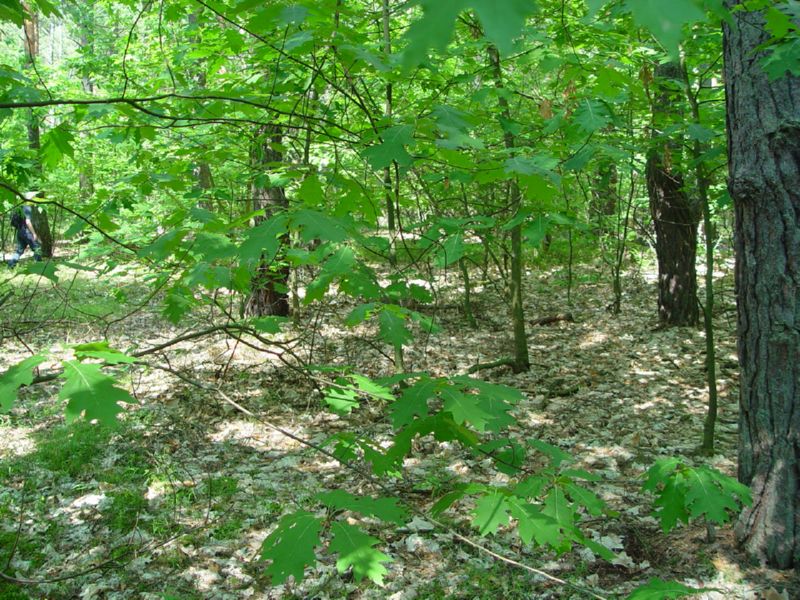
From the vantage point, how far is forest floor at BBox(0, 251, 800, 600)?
2.98 m

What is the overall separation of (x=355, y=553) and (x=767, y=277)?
2.54 meters

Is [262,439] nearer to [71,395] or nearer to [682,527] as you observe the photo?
[682,527]

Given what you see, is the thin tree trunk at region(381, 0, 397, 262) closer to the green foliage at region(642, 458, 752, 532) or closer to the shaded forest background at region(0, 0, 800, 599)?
the shaded forest background at region(0, 0, 800, 599)

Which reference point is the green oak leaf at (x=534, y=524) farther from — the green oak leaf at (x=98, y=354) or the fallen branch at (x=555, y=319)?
the fallen branch at (x=555, y=319)

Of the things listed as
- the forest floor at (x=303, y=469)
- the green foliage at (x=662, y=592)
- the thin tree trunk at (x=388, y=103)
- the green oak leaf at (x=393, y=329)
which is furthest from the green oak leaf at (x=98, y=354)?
the green foliage at (x=662, y=592)

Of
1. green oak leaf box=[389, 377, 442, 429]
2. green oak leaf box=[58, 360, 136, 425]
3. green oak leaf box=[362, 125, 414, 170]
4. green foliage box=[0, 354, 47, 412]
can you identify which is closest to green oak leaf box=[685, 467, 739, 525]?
green oak leaf box=[389, 377, 442, 429]

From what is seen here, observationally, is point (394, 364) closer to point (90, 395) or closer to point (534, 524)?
point (534, 524)

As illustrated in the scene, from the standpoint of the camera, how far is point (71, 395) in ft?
4.03

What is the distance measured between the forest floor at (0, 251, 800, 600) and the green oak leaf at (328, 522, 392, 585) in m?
0.57

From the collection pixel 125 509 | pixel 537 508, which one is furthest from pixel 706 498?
pixel 125 509

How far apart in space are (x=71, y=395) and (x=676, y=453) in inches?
172

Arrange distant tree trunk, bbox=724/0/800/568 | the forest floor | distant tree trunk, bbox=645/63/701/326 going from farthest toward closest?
distant tree trunk, bbox=645/63/701/326 < the forest floor < distant tree trunk, bbox=724/0/800/568

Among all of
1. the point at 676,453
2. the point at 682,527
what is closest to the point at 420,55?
the point at 682,527

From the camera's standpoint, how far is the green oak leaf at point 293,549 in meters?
1.23
